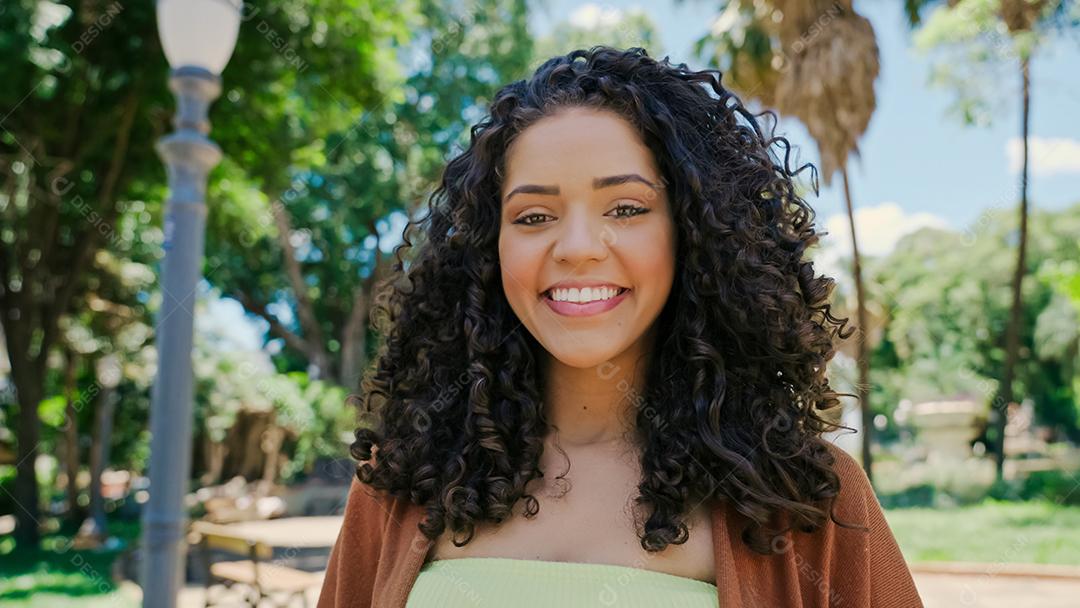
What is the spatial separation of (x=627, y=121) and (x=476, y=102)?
19.8 meters

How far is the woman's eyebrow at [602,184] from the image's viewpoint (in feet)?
5.82

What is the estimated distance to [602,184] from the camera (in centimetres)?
177

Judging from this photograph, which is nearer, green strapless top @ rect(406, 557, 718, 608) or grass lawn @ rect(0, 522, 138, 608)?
green strapless top @ rect(406, 557, 718, 608)

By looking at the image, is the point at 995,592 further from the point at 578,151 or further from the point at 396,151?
the point at 396,151

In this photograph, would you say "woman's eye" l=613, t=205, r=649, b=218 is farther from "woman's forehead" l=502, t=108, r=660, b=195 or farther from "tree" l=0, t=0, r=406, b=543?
"tree" l=0, t=0, r=406, b=543

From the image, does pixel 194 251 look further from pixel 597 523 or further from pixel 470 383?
pixel 597 523

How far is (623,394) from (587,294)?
329 mm

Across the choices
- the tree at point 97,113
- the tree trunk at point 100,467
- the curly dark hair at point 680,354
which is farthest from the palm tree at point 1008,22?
the tree trunk at point 100,467

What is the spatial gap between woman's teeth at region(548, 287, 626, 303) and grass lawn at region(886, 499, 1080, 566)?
28.3ft

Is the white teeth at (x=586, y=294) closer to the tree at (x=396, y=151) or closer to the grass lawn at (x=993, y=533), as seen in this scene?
the grass lawn at (x=993, y=533)

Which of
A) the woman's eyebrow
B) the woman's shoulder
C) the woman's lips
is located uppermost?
the woman's eyebrow

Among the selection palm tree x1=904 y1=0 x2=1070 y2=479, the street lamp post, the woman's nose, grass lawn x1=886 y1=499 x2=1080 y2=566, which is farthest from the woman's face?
palm tree x1=904 y1=0 x2=1070 y2=479

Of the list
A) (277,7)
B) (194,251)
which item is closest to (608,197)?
(194,251)

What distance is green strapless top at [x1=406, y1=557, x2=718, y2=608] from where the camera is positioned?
5.46 ft
